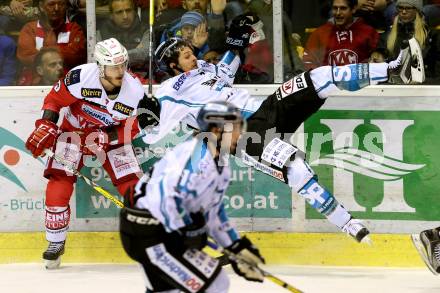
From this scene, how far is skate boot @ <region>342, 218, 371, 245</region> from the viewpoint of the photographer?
6.08m

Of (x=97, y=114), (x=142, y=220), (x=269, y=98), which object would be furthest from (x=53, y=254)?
(x=142, y=220)

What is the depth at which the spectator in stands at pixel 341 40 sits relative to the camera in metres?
6.59

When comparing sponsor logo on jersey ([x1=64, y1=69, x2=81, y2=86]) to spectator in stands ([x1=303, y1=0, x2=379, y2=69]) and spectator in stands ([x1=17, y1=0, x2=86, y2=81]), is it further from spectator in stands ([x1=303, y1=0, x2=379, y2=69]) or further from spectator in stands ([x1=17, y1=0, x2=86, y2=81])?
spectator in stands ([x1=303, y1=0, x2=379, y2=69])

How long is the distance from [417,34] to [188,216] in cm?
276

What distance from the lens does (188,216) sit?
4.30m

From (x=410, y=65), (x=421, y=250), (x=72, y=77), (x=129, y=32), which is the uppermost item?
(x=129, y=32)

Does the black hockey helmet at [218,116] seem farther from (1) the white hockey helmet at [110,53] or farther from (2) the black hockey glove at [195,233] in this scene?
(1) the white hockey helmet at [110,53]

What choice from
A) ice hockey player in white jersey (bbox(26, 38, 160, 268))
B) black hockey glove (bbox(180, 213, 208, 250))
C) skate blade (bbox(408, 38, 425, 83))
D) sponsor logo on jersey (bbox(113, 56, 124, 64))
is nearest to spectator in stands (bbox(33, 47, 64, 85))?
ice hockey player in white jersey (bbox(26, 38, 160, 268))

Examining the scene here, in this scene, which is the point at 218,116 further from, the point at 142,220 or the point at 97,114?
the point at 97,114

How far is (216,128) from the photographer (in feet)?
14.0

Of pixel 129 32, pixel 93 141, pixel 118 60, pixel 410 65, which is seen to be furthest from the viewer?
pixel 129 32

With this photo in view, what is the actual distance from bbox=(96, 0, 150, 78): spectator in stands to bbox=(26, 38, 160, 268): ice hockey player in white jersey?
253mm

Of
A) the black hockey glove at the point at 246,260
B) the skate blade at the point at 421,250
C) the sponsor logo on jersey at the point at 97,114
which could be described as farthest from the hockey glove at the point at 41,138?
the black hockey glove at the point at 246,260

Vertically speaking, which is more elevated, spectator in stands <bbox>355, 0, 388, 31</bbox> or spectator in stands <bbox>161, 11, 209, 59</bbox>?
spectator in stands <bbox>355, 0, 388, 31</bbox>
